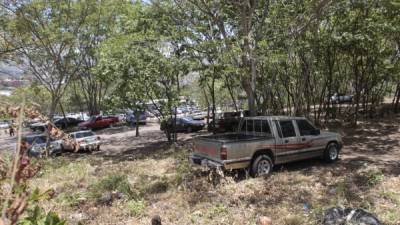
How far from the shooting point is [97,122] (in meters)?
36.1

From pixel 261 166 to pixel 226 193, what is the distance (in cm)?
184

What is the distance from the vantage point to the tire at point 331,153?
11438mm

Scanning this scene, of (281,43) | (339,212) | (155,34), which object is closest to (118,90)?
(155,34)

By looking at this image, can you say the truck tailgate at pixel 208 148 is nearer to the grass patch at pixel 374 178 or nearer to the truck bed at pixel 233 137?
the truck bed at pixel 233 137

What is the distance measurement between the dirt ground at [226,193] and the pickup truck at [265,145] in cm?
38

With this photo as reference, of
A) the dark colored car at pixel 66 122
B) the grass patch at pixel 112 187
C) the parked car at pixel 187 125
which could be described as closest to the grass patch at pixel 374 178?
the grass patch at pixel 112 187

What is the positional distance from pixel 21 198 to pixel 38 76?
72.8ft

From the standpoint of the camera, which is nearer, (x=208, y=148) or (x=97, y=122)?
(x=208, y=148)

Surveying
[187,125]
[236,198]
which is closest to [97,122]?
[187,125]

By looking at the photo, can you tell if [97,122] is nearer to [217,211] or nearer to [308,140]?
[308,140]

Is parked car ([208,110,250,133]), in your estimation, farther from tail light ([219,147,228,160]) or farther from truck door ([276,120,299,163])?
tail light ([219,147,228,160])

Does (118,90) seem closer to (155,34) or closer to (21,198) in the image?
(155,34)

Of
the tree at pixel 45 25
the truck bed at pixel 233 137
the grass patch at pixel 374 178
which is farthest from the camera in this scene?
the tree at pixel 45 25

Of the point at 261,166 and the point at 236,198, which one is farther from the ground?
the point at 261,166
